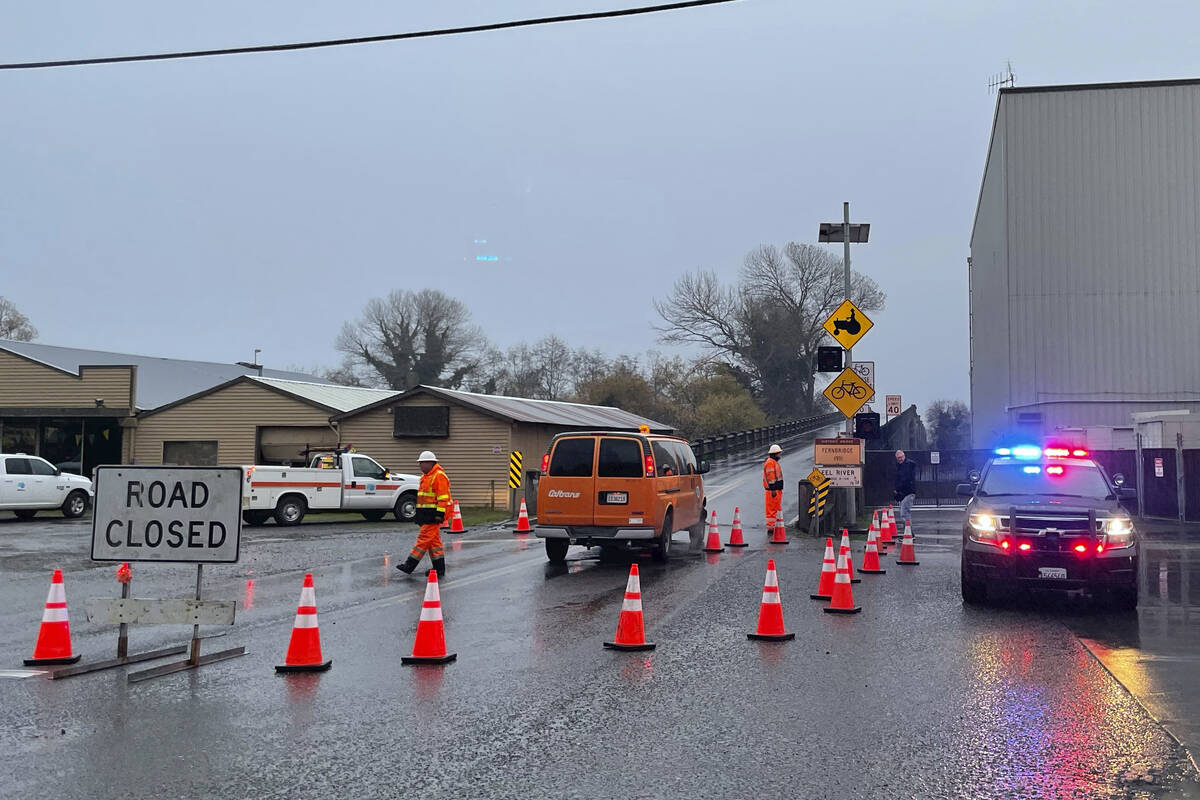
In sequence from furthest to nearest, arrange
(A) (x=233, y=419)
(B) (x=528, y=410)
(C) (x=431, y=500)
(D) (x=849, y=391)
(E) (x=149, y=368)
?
(E) (x=149, y=368)
(A) (x=233, y=419)
(B) (x=528, y=410)
(D) (x=849, y=391)
(C) (x=431, y=500)

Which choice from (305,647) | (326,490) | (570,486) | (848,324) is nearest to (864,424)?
(848,324)

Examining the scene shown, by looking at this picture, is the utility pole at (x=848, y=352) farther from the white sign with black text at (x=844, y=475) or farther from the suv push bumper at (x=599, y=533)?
the suv push bumper at (x=599, y=533)

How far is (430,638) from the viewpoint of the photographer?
938 centimetres

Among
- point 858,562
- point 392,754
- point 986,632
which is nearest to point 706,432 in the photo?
point 858,562

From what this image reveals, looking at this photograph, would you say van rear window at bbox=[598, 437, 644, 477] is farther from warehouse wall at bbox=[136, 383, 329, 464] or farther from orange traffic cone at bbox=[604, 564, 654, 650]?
warehouse wall at bbox=[136, 383, 329, 464]

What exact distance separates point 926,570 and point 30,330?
255 feet

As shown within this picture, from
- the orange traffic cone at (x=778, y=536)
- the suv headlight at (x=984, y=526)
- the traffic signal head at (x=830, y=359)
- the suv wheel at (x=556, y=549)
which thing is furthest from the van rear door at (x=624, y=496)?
the traffic signal head at (x=830, y=359)

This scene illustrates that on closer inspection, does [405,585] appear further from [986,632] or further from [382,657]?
[986,632]

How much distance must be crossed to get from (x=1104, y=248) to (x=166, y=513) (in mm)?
31338

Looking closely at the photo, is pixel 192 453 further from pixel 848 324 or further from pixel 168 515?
pixel 168 515

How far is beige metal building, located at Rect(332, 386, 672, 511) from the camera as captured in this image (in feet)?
116

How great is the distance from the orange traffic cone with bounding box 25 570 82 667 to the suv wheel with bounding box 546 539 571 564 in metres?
8.90

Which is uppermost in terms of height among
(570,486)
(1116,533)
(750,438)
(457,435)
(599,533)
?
(750,438)

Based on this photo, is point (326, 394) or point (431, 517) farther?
point (326, 394)
